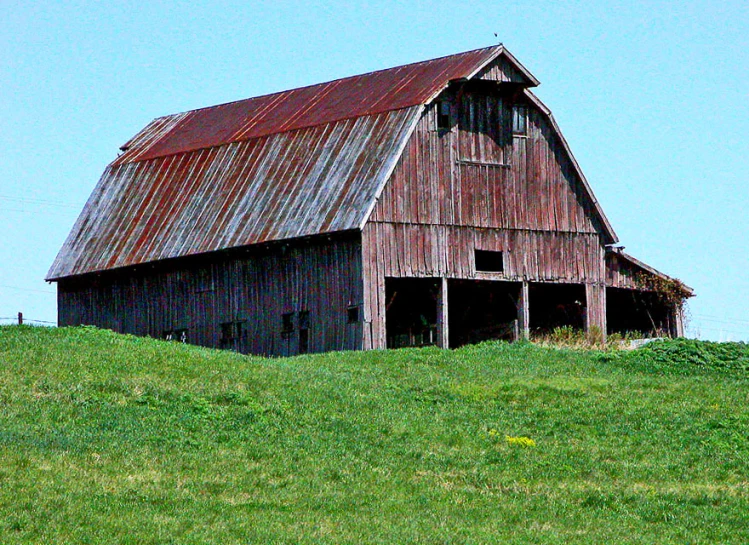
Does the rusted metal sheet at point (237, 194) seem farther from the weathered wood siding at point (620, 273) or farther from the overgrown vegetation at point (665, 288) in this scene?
the overgrown vegetation at point (665, 288)

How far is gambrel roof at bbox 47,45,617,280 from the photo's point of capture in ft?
150

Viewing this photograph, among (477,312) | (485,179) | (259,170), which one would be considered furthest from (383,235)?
(259,170)

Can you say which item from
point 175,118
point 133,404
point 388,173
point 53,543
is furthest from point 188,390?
point 175,118

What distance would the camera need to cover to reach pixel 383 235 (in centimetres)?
4434

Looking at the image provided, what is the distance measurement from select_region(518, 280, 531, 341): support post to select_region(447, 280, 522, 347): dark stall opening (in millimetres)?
1517

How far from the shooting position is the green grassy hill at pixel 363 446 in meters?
21.6

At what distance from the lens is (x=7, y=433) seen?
87.2ft

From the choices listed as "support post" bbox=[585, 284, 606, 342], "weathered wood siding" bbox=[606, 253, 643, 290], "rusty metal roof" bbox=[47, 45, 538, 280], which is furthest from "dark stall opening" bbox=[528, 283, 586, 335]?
"rusty metal roof" bbox=[47, 45, 538, 280]

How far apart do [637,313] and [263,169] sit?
1411 cm

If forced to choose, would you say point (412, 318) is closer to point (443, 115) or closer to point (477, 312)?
point (477, 312)

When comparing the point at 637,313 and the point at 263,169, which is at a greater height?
the point at 263,169

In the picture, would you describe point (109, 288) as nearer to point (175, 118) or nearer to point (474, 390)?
point (175, 118)

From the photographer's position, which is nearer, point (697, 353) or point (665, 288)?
point (697, 353)

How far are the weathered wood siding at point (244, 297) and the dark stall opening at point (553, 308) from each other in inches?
306
